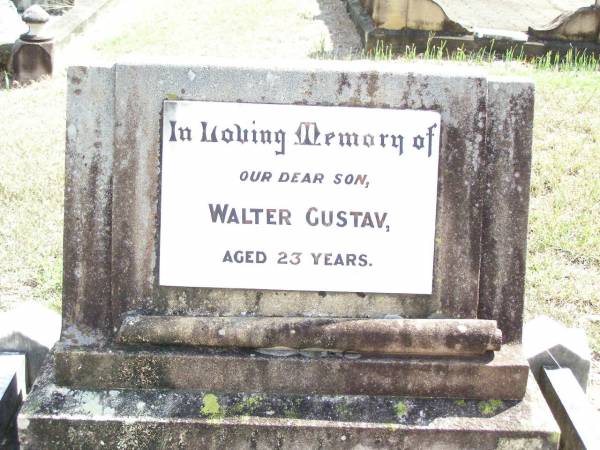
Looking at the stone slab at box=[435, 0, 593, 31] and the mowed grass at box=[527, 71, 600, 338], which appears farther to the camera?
the stone slab at box=[435, 0, 593, 31]

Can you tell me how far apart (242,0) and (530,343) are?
9113mm

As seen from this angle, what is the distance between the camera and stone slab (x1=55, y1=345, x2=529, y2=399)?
2812 mm

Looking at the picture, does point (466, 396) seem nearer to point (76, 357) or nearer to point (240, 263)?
point (240, 263)

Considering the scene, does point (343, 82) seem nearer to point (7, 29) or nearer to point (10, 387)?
point (10, 387)

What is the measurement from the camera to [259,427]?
8.94 ft

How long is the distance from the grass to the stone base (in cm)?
137

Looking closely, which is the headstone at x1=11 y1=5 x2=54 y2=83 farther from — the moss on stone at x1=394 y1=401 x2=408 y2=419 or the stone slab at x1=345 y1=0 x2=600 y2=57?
the moss on stone at x1=394 y1=401 x2=408 y2=419

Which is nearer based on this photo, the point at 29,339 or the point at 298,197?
the point at 298,197

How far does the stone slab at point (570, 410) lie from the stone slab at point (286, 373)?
275 millimetres

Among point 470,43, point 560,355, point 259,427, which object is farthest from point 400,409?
point 470,43

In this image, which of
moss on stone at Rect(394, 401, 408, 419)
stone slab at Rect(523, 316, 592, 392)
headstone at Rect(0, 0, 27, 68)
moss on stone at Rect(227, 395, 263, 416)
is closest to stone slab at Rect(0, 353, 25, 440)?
moss on stone at Rect(227, 395, 263, 416)

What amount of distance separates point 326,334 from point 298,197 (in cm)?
44

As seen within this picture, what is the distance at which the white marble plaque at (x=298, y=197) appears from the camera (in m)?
2.80

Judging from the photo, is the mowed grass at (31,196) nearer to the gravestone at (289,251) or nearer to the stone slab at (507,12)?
the gravestone at (289,251)
